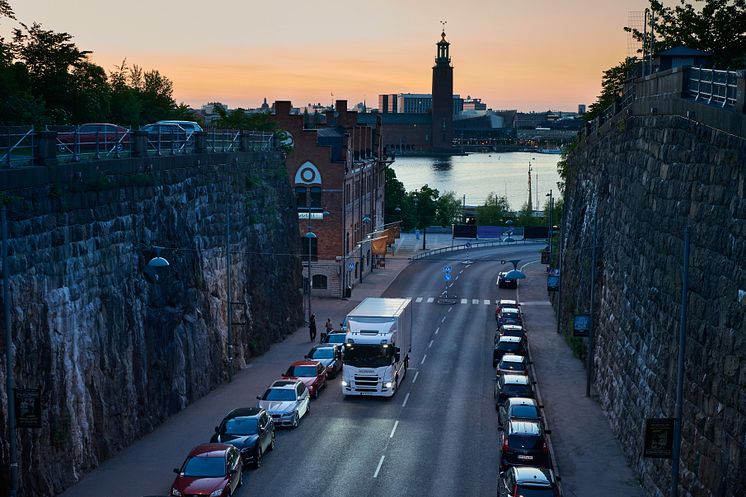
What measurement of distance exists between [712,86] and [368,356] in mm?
18170

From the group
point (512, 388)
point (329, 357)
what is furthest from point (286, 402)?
point (329, 357)

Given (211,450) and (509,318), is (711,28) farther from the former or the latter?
(211,450)

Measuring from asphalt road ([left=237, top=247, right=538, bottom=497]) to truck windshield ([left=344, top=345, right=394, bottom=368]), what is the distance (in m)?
1.62

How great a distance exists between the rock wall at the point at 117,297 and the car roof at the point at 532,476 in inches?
474

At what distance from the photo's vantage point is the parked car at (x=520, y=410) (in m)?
29.6

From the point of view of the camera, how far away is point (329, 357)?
1625 inches

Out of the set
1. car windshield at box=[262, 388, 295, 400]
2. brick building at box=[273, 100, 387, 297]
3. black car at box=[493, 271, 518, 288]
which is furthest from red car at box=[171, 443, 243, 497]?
black car at box=[493, 271, 518, 288]

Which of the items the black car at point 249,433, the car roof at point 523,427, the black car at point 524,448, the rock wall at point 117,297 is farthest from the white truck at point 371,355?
the black car at point 524,448

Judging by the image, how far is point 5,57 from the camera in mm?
48875

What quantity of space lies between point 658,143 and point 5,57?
121ft

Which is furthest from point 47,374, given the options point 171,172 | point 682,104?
point 682,104

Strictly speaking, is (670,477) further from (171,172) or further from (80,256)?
(171,172)

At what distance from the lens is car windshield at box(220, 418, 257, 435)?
2744cm

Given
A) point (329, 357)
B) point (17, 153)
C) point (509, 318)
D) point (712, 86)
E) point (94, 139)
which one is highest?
point (712, 86)
